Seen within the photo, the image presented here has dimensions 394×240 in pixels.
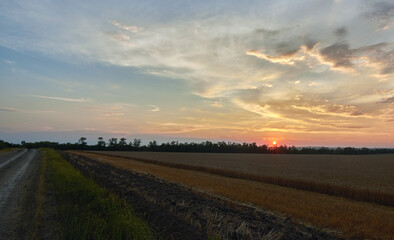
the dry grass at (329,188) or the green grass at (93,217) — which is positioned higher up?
the green grass at (93,217)

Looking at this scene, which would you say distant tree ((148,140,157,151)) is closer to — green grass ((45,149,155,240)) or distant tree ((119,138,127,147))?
distant tree ((119,138,127,147))

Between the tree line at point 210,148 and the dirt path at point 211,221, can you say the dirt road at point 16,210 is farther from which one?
the tree line at point 210,148

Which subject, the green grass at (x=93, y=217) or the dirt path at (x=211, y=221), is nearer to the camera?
the green grass at (x=93, y=217)

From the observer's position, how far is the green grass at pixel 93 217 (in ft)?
20.8

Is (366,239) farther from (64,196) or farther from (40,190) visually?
(40,190)

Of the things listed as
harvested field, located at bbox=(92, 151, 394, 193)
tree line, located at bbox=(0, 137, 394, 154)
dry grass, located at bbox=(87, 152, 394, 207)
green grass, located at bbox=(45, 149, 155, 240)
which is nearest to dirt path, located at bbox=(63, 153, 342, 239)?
green grass, located at bbox=(45, 149, 155, 240)

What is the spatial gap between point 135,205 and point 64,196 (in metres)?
3.20

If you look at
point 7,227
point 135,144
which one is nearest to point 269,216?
point 7,227

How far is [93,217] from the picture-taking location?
301 inches

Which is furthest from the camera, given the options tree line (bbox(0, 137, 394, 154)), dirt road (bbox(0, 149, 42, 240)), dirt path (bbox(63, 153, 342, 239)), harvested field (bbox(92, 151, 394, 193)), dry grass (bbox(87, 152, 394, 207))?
tree line (bbox(0, 137, 394, 154))

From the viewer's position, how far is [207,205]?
34.1 feet

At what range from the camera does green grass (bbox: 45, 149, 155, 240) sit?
634cm

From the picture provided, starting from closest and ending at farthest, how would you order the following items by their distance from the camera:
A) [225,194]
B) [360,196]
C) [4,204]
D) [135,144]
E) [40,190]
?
[4,204]
[40,190]
[225,194]
[360,196]
[135,144]

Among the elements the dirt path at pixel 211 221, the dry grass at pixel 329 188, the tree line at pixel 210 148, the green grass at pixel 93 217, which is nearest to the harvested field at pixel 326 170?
the dry grass at pixel 329 188
